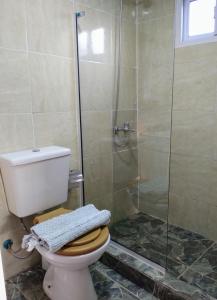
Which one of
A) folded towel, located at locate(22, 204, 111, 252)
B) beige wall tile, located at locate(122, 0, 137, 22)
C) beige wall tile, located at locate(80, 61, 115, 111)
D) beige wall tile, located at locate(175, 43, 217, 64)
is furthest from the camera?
beige wall tile, located at locate(122, 0, 137, 22)

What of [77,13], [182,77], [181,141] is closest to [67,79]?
[77,13]

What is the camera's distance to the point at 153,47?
206cm

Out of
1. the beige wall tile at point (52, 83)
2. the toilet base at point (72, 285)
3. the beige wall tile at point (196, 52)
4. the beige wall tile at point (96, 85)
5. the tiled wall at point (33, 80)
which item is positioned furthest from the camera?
the beige wall tile at point (96, 85)

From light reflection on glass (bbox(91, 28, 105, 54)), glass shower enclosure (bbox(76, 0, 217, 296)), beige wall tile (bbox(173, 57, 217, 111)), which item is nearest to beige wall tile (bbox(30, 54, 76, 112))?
glass shower enclosure (bbox(76, 0, 217, 296))

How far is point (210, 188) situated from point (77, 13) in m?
1.67

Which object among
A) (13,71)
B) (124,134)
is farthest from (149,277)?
(13,71)

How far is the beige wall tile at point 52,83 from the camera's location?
5.31 feet

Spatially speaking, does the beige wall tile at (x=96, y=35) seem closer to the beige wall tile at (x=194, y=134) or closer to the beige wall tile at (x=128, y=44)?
the beige wall tile at (x=128, y=44)

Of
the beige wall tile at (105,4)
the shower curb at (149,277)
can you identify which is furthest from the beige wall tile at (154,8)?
the shower curb at (149,277)

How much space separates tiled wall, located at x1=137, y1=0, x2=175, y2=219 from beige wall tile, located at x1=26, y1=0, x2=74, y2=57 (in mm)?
688

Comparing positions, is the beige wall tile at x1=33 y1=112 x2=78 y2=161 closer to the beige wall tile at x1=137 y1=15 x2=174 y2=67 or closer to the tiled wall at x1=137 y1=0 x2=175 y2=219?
the tiled wall at x1=137 y1=0 x2=175 y2=219

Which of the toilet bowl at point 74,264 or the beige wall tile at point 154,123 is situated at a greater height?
the beige wall tile at point 154,123

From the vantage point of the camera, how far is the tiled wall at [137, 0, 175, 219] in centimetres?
199

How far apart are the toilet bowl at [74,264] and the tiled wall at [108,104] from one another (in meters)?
0.61
